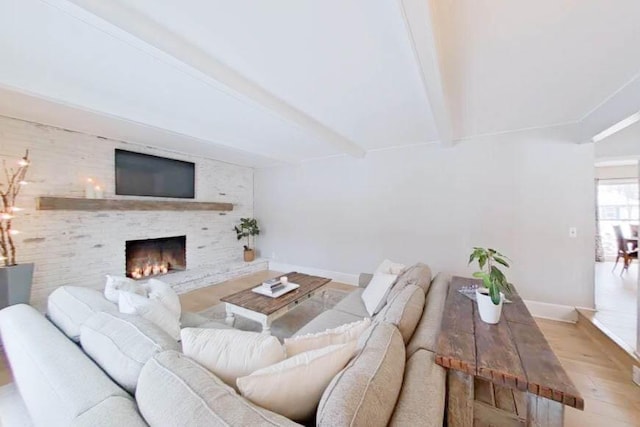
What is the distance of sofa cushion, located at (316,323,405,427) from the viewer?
0.69m

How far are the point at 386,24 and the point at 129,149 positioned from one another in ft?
12.7

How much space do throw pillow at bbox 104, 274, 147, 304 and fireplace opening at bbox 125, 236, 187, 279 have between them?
7.54 feet

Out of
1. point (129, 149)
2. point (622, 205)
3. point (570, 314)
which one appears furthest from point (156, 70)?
point (622, 205)

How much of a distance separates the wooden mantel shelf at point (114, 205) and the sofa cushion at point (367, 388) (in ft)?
12.3

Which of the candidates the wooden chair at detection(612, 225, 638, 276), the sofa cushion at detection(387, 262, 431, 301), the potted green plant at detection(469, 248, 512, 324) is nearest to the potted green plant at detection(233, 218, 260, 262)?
the sofa cushion at detection(387, 262, 431, 301)

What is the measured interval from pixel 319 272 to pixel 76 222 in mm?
3662

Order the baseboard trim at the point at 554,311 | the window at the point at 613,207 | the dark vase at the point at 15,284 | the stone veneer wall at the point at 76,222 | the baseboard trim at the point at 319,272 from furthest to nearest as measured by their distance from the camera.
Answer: the window at the point at 613,207
the baseboard trim at the point at 319,272
the baseboard trim at the point at 554,311
the stone veneer wall at the point at 76,222
the dark vase at the point at 15,284

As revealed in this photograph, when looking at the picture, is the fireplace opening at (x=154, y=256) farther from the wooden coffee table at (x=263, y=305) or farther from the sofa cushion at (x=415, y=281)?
the sofa cushion at (x=415, y=281)

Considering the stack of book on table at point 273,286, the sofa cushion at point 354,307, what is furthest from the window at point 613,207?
the stack of book on table at point 273,286

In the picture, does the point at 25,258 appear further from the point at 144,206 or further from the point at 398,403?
the point at 398,403

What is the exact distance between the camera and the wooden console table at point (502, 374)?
0.93m

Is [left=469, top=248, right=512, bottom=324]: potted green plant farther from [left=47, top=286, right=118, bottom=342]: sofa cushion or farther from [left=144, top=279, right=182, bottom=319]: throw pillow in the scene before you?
[left=47, top=286, right=118, bottom=342]: sofa cushion

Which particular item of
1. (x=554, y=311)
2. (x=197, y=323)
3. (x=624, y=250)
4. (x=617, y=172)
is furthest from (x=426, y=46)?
(x=617, y=172)

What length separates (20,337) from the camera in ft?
3.78
